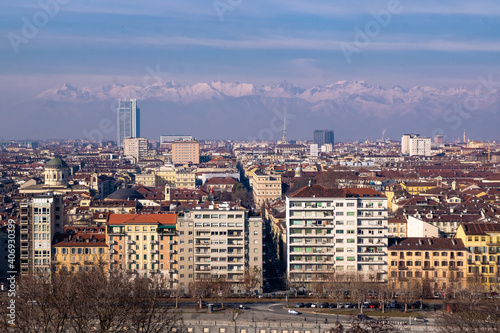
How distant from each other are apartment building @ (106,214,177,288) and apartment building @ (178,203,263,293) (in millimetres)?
486

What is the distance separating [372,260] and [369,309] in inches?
173

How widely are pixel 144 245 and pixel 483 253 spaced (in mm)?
14793

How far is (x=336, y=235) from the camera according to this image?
113 ft

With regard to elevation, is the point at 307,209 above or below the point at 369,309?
above

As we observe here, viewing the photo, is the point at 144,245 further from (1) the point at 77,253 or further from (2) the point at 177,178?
(2) the point at 177,178

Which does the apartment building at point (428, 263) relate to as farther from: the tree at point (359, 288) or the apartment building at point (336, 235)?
the tree at point (359, 288)

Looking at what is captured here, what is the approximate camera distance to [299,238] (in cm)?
3434

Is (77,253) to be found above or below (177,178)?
below

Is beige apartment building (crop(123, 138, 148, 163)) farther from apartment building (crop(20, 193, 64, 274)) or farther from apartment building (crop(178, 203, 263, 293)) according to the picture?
apartment building (crop(178, 203, 263, 293))

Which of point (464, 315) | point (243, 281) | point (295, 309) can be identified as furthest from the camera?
point (243, 281)

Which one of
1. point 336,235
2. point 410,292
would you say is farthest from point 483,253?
point 336,235

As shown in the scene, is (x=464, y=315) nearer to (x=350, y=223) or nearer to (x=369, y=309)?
(x=369, y=309)

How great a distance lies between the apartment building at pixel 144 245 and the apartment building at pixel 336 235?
203 inches

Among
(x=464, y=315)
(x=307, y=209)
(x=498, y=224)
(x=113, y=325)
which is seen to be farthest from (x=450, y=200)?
(x=113, y=325)
